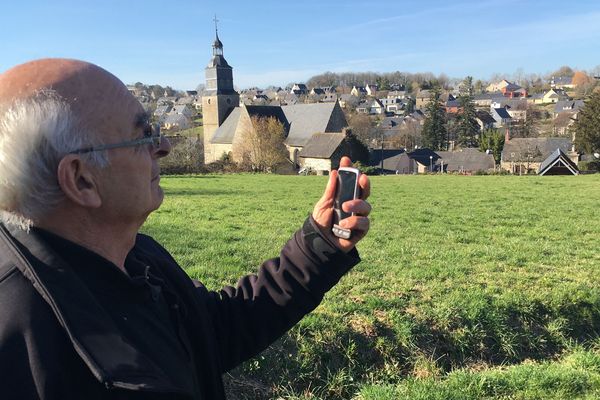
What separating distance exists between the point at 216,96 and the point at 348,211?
70955 mm

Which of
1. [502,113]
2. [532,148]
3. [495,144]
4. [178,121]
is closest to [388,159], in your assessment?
[495,144]

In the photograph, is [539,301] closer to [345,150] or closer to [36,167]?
[36,167]

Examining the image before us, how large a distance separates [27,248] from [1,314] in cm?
22

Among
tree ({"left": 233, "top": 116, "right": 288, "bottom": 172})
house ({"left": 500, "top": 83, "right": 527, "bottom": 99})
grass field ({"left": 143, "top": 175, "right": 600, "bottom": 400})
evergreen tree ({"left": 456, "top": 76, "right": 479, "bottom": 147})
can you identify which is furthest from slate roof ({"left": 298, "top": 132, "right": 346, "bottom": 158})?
house ({"left": 500, "top": 83, "right": 527, "bottom": 99})

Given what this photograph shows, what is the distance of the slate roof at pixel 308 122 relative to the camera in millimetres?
62906

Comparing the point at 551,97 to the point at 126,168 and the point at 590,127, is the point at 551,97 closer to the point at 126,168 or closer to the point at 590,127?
the point at 590,127

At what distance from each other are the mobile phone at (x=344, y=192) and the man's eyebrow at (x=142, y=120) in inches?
36.8

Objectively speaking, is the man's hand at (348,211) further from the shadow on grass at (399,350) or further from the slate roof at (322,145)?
the slate roof at (322,145)

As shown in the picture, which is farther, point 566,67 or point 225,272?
point 566,67

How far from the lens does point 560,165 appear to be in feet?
149

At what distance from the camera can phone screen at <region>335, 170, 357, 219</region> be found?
2254 millimetres

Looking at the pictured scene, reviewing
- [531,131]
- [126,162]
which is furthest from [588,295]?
[531,131]

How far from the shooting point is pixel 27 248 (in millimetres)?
1430

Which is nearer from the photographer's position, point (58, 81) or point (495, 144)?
point (58, 81)
